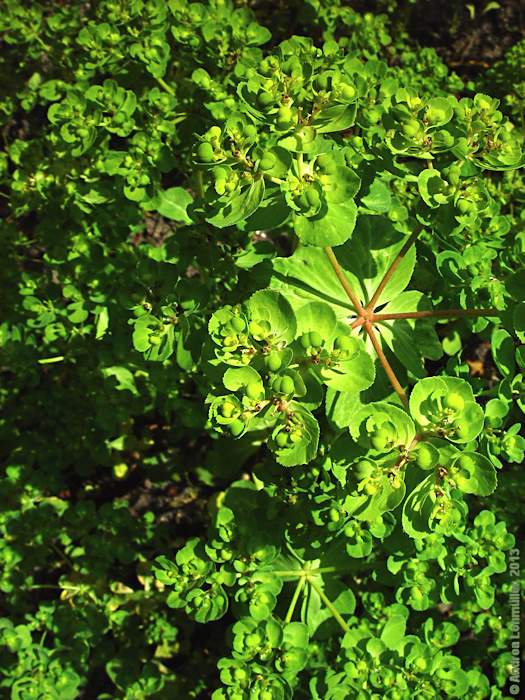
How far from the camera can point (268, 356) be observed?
169cm

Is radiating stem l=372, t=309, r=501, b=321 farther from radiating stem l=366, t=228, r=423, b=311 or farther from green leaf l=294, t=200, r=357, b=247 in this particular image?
green leaf l=294, t=200, r=357, b=247

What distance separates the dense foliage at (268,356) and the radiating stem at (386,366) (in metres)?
0.01

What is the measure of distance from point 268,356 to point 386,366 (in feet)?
1.66

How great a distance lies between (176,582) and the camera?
7.54ft

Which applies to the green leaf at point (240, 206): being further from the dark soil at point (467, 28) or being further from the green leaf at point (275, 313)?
the dark soil at point (467, 28)

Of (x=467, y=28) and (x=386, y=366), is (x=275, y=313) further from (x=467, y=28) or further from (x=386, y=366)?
(x=467, y=28)

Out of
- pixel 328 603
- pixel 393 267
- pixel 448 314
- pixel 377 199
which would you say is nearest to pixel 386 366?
pixel 448 314

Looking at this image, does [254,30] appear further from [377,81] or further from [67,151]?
[67,151]

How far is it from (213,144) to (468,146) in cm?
83

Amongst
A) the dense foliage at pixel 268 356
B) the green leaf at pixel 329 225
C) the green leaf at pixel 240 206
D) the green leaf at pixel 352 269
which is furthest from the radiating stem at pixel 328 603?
the green leaf at pixel 240 206

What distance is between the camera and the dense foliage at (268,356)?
1806 mm

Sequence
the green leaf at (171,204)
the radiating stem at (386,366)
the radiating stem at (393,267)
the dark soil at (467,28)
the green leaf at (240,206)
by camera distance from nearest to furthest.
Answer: the green leaf at (240,206) < the radiating stem at (386,366) < the radiating stem at (393,267) < the green leaf at (171,204) < the dark soil at (467,28)

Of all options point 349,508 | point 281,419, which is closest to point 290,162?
point 281,419

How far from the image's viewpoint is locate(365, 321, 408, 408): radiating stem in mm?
1930
